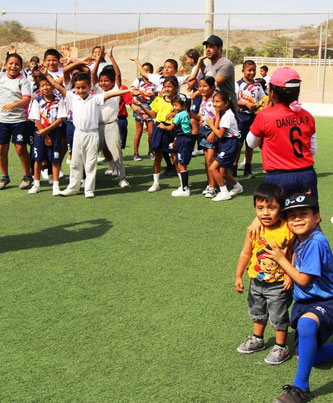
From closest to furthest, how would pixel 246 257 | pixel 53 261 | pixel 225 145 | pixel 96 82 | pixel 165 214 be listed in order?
pixel 246 257, pixel 53 261, pixel 165 214, pixel 225 145, pixel 96 82

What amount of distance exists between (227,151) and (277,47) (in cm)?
2355

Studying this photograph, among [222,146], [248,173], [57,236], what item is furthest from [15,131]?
[248,173]

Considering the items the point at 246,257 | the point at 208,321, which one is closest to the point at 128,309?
the point at 208,321

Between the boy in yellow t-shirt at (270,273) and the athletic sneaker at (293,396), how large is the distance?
442 millimetres

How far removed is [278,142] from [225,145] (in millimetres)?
3854

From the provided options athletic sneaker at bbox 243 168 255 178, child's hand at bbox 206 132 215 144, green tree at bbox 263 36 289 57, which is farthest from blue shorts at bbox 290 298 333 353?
green tree at bbox 263 36 289 57

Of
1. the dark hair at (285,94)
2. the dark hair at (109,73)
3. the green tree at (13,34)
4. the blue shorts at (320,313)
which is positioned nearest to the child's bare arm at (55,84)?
the dark hair at (109,73)

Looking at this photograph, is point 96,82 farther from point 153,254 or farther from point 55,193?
point 153,254

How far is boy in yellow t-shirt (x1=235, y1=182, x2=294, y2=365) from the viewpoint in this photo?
377cm

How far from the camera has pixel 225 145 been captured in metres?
8.38

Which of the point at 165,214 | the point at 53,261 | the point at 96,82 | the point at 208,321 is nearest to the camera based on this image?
the point at 208,321

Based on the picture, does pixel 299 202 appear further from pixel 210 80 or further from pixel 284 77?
pixel 210 80

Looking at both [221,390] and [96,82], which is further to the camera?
[96,82]

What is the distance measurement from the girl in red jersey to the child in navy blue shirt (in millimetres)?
941
